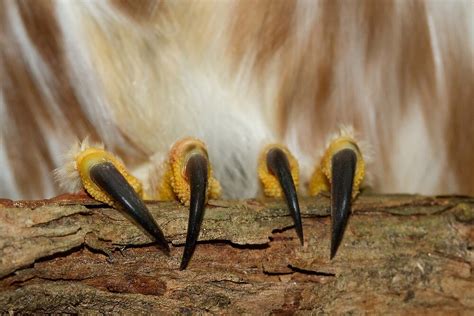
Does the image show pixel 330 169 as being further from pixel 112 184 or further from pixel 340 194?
pixel 112 184

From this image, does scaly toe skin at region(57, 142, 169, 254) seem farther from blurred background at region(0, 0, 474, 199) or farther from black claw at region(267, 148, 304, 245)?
black claw at region(267, 148, 304, 245)

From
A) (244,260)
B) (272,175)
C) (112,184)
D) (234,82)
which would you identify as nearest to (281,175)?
(272,175)

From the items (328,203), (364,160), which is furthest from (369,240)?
(364,160)

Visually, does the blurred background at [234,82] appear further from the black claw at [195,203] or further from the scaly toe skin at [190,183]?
the black claw at [195,203]

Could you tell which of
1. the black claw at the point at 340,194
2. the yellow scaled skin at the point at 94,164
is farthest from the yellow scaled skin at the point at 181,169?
the black claw at the point at 340,194

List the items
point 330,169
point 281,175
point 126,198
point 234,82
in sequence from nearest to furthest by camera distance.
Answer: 1. point 126,198
2. point 281,175
3. point 330,169
4. point 234,82
